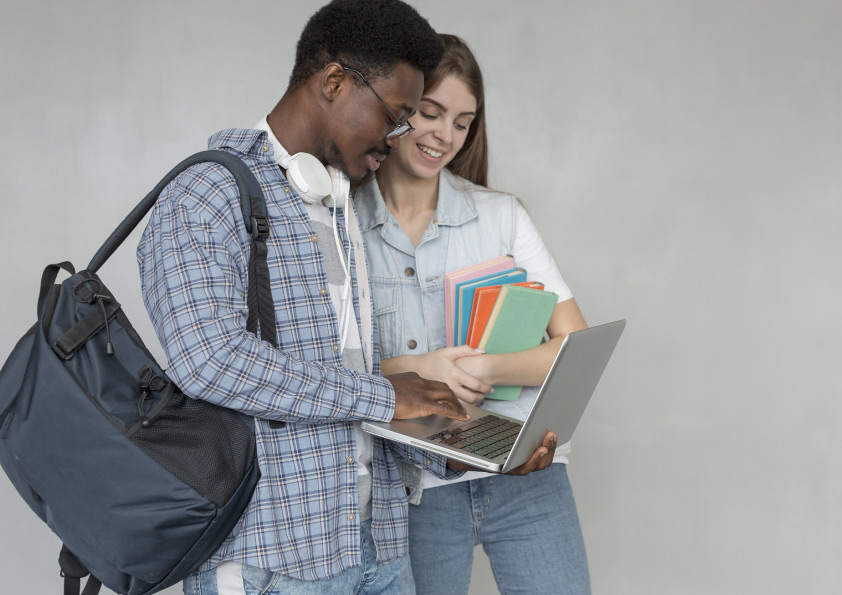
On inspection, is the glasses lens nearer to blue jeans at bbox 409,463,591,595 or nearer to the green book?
the green book

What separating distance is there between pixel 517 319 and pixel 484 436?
37 cm

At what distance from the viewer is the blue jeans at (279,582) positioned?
1.39m

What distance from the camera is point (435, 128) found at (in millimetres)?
2023

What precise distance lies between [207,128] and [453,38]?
1354 mm

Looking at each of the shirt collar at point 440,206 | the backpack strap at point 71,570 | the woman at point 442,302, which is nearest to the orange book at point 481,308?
the woman at point 442,302

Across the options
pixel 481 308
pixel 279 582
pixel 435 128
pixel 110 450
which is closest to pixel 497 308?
pixel 481 308

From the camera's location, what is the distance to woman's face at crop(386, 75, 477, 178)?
2.03 meters

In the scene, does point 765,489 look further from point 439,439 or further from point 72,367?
point 72,367

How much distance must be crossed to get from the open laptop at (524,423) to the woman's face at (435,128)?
0.63m

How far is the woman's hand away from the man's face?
1.46ft

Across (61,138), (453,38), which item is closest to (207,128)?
(61,138)

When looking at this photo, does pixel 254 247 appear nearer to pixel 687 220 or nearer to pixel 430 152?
pixel 430 152

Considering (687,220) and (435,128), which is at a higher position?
(435,128)

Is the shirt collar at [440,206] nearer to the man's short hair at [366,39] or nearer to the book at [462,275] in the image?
the book at [462,275]
